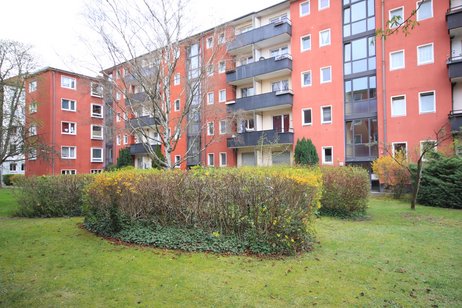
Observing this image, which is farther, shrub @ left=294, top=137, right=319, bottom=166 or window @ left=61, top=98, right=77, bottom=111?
window @ left=61, top=98, right=77, bottom=111

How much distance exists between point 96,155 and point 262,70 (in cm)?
2632

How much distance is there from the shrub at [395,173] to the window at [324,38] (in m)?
11.1

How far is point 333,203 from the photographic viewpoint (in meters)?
11.3

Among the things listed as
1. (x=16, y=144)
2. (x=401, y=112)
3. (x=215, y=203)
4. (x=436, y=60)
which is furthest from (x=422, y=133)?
(x=16, y=144)

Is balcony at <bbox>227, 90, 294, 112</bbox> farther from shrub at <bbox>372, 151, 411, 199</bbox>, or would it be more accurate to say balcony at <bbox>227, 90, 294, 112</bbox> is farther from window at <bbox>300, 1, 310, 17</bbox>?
shrub at <bbox>372, 151, 411, 199</bbox>

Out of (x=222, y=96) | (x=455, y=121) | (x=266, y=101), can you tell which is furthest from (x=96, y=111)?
(x=455, y=121)

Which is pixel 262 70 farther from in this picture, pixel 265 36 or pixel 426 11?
pixel 426 11

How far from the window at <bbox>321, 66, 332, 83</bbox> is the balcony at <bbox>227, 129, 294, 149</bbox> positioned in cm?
494

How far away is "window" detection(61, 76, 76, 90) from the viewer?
37.0m

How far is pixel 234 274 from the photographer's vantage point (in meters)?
5.14

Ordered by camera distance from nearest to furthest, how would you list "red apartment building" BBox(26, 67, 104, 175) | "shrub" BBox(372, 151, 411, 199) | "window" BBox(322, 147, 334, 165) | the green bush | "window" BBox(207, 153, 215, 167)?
1. the green bush
2. "shrub" BBox(372, 151, 411, 199)
3. "window" BBox(322, 147, 334, 165)
4. "window" BBox(207, 153, 215, 167)
5. "red apartment building" BBox(26, 67, 104, 175)

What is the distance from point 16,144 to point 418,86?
26159 millimetres

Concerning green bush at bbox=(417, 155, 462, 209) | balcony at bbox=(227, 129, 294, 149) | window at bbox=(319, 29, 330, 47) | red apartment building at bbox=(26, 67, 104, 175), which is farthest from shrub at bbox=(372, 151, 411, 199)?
red apartment building at bbox=(26, 67, 104, 175)

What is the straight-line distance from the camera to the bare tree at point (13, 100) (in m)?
18.3
